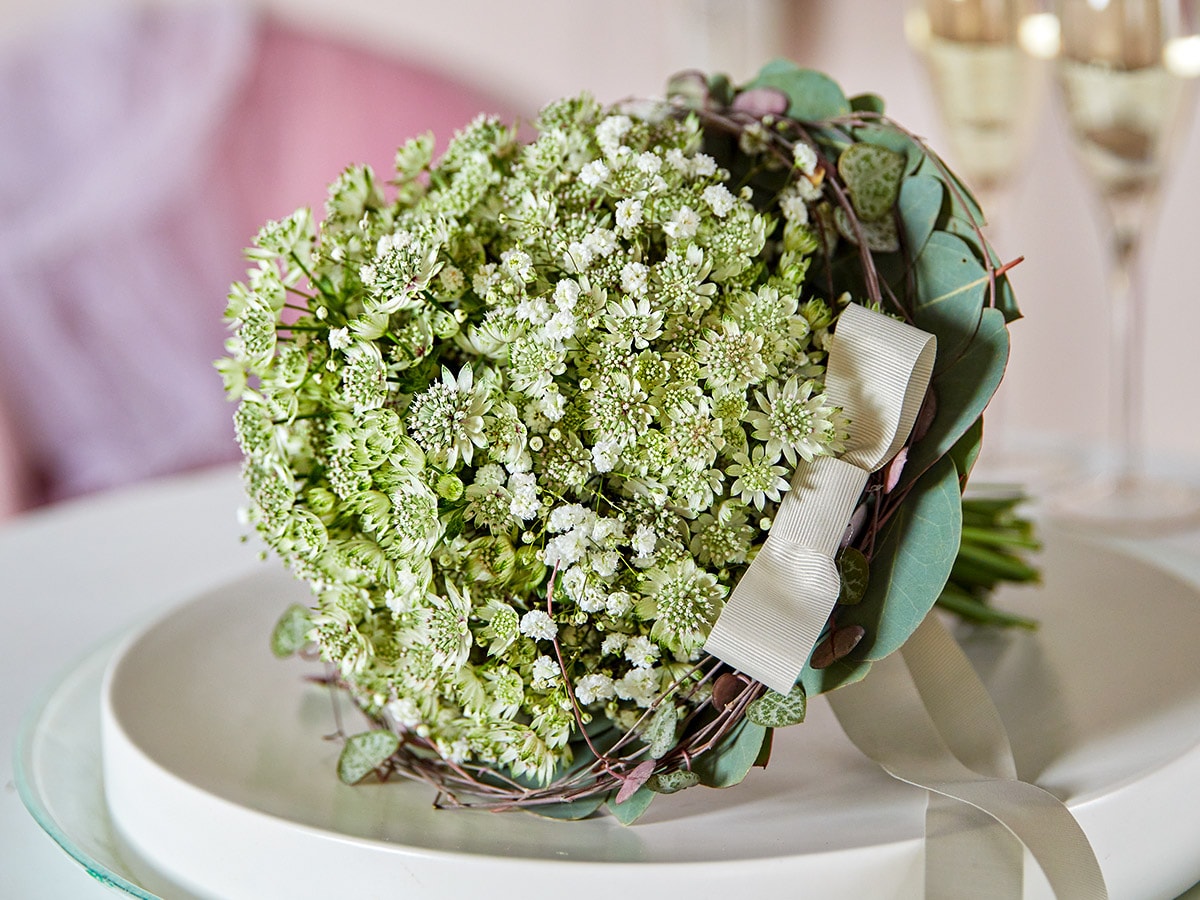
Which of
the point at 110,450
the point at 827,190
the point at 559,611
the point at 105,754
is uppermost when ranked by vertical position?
the point at 827,190

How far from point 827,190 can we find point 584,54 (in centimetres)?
193

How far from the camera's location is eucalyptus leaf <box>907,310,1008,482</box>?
1.57 feet

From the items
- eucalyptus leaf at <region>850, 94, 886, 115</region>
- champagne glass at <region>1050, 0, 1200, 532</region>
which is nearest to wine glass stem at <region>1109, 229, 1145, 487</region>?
champagne glass at <region>1050, 0, 1200, 532</region>

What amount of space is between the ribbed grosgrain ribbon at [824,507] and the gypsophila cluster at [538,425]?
0.04 ft

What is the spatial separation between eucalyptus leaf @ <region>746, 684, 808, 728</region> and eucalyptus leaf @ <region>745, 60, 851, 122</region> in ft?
0.90

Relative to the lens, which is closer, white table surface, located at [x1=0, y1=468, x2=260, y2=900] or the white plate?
the white plate

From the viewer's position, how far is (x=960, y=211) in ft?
1.70

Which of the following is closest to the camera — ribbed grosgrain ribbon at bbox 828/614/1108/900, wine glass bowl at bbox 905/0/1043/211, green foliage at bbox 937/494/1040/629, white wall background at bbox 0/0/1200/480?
ribbed grosgrain ribbon at bbox 828/614/1108/900

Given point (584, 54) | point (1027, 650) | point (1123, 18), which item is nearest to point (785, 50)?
point (584, 54)

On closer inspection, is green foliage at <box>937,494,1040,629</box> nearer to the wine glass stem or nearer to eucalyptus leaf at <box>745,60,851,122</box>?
eucalyptus leaf at <box>745,60,851,122</box>

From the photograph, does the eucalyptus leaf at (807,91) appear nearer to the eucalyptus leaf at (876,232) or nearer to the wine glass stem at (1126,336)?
the eucalyptus leaf at (876,232)

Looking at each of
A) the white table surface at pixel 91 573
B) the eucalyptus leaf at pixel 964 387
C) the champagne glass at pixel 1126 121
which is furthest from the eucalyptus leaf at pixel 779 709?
the champagne glass at pixel 1126 121

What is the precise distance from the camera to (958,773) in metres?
0.48

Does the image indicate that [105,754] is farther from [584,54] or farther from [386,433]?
[584,54]
